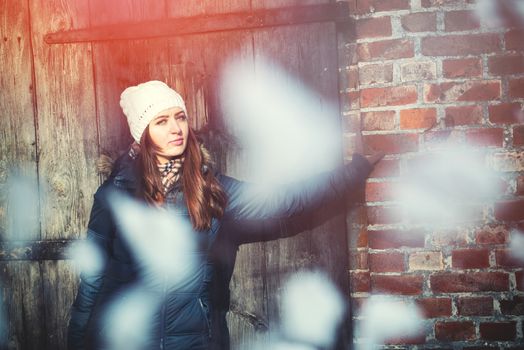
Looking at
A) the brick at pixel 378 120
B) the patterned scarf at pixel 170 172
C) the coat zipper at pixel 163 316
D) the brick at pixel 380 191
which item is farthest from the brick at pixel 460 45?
the coat zipper at pixel 163 316

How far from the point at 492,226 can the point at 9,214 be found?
195cm

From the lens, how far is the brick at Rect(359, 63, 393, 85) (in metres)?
1.55

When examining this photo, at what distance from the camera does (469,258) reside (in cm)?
155

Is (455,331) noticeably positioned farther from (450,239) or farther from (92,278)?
(92,278)

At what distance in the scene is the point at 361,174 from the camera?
5.25 feet

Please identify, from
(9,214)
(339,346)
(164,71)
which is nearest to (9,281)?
(9,214)

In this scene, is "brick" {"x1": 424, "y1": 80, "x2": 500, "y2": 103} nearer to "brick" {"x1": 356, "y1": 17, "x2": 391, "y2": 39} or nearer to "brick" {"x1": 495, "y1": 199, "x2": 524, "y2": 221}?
"brick" {"x1": 356, "y1": 17, "x2": 391, "y2": 39}

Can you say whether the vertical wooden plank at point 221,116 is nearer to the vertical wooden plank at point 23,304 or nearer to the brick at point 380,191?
the brick at point 380,191

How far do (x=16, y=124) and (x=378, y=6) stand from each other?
157cm

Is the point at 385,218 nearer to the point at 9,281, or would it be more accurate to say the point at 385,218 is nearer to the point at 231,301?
the point at 231,301

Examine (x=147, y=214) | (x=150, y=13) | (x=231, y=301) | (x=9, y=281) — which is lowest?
(x=231, y=301)

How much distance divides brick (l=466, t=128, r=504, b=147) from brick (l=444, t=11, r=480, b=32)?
13.8 inches

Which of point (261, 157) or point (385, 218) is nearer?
point (385, 218)

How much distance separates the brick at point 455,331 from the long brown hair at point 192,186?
0.89 m
